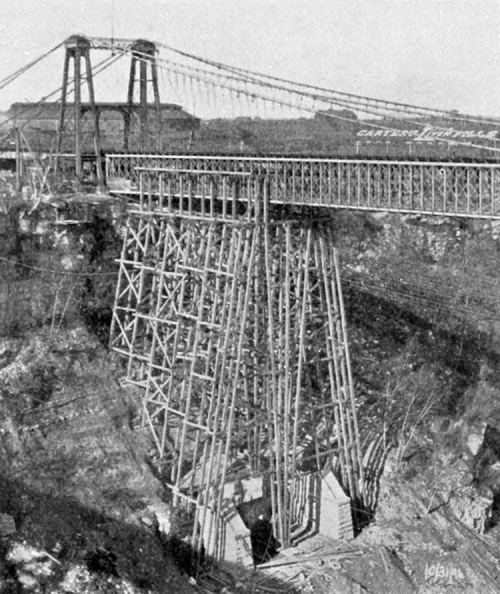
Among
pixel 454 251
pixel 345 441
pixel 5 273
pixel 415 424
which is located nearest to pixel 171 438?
pixel 345 441

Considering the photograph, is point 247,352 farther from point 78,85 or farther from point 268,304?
point 78,85

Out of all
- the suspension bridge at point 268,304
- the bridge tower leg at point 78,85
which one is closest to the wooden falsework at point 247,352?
the suspension bridge at point 268,304

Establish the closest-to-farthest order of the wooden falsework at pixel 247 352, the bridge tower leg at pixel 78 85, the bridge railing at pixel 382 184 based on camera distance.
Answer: the bridge railing at pixel 382 184 < the wooden falsework at pixel 247 352 < the bridge tower leg at pixel 78 85

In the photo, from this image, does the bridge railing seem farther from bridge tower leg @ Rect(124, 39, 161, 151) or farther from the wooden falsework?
bridge tower leg @ Rect(124, 39, 161, 151)

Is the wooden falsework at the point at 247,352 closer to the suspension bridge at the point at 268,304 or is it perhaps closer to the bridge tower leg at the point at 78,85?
the suspension bridge at the point at 268,304

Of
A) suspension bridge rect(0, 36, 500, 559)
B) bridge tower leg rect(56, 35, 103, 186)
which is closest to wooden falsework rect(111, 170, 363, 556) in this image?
suspension bridge rect(0, 36, 500, 559)

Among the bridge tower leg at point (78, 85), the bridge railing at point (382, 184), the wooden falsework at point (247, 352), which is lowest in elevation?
the wooden falsework at point (247, 352)
